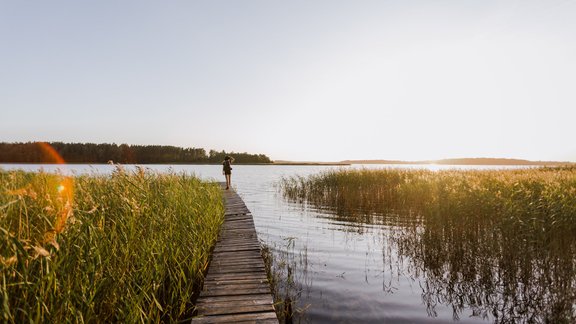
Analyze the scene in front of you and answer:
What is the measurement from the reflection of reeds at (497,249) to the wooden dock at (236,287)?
3322 millimetres

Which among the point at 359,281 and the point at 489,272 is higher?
the point at 489,272

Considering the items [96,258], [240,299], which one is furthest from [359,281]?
[96,258]

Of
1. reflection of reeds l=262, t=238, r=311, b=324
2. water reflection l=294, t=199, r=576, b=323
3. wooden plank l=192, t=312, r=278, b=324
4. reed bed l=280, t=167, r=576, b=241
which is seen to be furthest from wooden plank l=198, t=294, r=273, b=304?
reed bed l=280, t=167, r=576, b=241

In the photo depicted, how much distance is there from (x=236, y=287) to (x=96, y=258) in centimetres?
209

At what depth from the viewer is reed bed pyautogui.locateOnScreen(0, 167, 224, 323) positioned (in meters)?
2.69

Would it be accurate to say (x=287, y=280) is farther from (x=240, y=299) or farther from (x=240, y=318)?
(x=240, y=318)

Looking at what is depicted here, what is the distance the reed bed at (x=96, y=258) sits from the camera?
269 cm

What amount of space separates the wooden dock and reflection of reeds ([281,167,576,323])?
3322mm

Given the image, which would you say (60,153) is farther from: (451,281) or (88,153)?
(451,281)

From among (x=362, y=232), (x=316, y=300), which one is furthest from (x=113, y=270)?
(x=362, y=232)

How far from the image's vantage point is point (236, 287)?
202 inches

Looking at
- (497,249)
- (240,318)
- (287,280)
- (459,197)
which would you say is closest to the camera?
(240,318)

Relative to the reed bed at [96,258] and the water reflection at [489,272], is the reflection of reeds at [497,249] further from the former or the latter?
the reed bed at [96,258]

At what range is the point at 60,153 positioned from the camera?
92.6 meters
